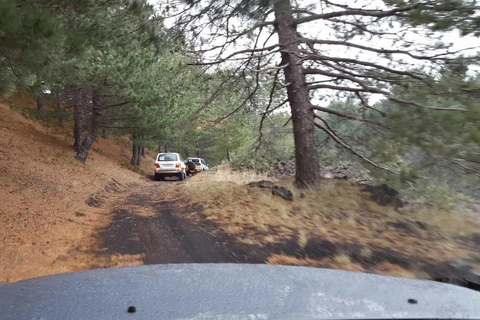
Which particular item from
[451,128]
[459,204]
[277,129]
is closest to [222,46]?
[277,129]

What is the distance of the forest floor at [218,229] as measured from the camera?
5.06 meters

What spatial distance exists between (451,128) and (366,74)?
298 cm

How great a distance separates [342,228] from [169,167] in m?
16.2

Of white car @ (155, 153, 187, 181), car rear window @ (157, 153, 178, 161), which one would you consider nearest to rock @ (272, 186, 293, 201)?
white car @ (155, 153, 187, 181)

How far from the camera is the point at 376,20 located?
8094 millimetres

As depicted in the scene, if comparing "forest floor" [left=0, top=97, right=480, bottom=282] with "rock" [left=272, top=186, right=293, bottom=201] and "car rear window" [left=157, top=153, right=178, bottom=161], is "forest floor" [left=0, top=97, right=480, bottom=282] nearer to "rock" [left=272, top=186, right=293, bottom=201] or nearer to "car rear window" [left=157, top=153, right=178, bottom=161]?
"rock" [left=272, top=186, right=293, bottom=201]

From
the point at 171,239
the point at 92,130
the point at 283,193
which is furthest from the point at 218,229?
the point at 92,130

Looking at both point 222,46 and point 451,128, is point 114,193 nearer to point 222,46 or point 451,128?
point 222,46

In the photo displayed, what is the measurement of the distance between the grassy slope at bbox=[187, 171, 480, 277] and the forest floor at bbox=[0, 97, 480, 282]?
0.02 m

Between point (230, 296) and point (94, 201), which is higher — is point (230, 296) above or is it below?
above

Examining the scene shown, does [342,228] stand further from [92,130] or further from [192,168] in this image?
[192,168]

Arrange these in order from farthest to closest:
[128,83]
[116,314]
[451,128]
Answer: [128,83] → [451,128] → [116,314]

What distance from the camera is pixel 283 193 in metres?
8.94

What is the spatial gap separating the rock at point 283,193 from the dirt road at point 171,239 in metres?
1.99
